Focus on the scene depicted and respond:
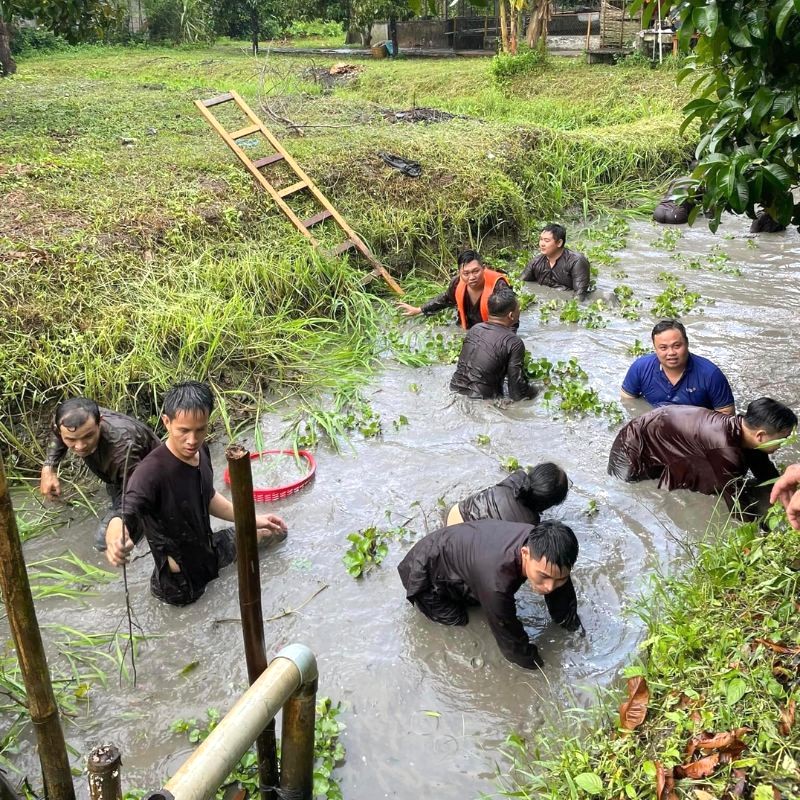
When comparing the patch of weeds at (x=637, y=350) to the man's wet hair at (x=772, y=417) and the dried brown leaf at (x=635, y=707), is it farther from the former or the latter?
the dried brown leaf at (x=635, y=707)

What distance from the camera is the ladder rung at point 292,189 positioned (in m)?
9.26

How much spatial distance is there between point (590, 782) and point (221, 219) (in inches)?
290

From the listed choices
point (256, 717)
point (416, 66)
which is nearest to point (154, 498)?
point (256, 717)

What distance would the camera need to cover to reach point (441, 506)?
5.67 metres

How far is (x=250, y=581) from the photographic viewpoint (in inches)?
115

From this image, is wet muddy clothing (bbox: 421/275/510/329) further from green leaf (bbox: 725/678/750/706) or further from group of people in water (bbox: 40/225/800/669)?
green leaf (bbox: 725/678/750/706)

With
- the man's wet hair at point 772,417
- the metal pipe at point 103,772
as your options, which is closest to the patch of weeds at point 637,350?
the man's wet hair at point 772,417

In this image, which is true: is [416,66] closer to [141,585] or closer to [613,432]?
[613,432]

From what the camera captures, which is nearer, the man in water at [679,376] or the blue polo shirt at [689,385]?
the man in water at [679,376]

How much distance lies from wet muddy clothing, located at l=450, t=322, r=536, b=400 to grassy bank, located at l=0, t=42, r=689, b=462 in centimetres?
120

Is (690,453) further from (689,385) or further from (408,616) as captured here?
(408,616)

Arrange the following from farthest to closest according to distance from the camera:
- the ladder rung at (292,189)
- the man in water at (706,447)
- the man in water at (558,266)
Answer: the ladder rung at (292,189), the man in water at (558,266), the man in water at (706,447)

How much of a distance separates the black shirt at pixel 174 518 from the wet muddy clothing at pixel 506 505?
165 centimetres

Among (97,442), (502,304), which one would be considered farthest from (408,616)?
(502,304)
